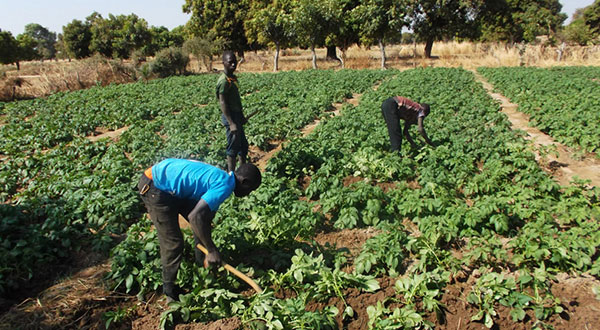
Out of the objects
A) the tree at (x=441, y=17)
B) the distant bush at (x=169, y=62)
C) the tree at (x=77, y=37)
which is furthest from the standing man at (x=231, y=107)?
the tree at (x=77, y=37)

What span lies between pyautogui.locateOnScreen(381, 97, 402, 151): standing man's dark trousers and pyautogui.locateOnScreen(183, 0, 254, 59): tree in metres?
31.9

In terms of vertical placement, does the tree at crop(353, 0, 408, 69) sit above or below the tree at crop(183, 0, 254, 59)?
below

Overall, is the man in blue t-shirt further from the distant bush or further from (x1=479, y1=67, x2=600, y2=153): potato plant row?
the distant bush

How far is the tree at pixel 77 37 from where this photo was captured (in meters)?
40.8

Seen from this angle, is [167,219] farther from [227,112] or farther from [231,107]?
[231,107]

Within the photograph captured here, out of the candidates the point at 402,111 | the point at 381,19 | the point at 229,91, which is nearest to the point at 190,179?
the point at 229,91

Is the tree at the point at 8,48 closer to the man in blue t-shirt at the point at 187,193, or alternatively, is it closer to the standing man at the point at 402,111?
the standing man at the point at 402,111

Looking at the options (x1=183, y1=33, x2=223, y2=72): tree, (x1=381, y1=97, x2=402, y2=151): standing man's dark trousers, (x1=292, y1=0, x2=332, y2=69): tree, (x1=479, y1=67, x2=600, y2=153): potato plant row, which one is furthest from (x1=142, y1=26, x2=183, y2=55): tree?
(x1=381, y1=97, x2=402, y2=151): standing man's dark trousers

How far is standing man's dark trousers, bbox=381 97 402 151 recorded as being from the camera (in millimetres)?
6156

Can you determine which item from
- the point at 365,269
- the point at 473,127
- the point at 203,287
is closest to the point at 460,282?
the point at 365,269

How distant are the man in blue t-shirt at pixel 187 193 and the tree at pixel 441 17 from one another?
1197 inches

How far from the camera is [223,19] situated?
36.5 m

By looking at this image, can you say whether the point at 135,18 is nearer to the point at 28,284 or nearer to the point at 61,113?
the point at 61,113

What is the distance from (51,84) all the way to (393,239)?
22.0 metres
